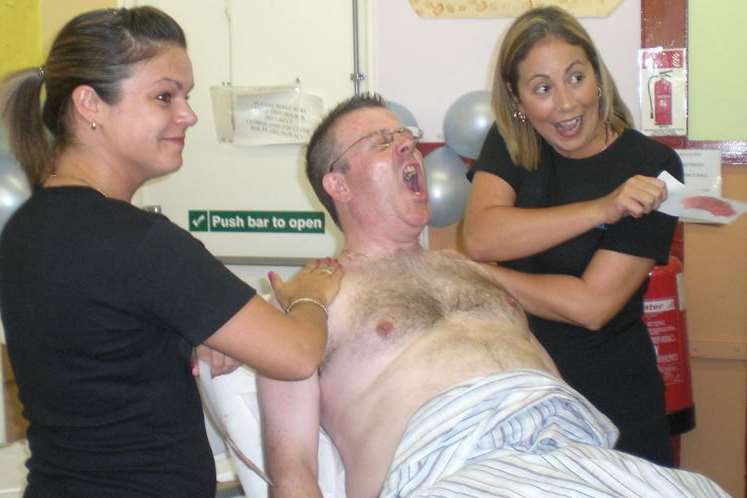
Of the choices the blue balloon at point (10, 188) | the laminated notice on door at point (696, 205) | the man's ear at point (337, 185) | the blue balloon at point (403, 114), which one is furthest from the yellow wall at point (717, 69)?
the blue balloon at point (10, 188)

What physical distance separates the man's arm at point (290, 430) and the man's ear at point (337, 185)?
417mm

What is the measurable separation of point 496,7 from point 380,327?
1855 millimetres

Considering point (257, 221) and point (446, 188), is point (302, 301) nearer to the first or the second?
point (446, 188)

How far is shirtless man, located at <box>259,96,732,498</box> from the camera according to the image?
162cm

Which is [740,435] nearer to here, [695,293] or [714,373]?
[714,373]

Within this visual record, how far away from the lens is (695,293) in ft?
10.2

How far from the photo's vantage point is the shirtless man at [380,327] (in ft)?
5.32

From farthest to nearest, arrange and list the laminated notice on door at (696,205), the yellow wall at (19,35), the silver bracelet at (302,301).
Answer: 1. the yellow wall at (19,35)
2. the laminated notice on door at (696,205)
3. the silver bracelet at (302,301)

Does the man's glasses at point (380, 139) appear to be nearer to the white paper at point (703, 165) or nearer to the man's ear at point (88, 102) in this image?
the man's ear at point (88, 102)

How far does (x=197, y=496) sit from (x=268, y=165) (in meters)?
2.30

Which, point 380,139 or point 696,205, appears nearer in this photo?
point 696,205

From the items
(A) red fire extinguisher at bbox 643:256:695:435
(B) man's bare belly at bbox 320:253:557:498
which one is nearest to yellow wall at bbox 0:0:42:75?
(B) man's bare belly at bbox 320:253:557:498

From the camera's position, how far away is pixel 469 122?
2949mm

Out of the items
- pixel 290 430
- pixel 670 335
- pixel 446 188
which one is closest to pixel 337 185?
pixel 290 430
